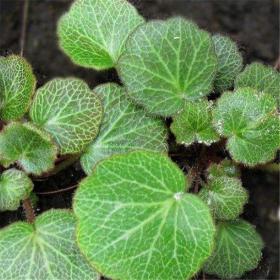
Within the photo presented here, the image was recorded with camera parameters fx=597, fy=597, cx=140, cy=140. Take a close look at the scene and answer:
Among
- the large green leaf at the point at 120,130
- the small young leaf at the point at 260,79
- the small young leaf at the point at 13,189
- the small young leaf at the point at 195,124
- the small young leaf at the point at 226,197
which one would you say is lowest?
the small young leaf at the point at 13,189

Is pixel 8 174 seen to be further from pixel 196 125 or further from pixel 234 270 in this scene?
pixel 234 270

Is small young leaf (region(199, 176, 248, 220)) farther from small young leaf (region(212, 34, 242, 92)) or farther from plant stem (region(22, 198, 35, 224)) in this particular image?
plant stem (region(22, 198, 35, 224))

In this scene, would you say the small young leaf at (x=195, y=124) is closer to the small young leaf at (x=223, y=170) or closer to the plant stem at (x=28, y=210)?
the small young leaf at (x=223, y=170)

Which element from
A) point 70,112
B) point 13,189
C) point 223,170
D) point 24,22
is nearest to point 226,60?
point 223,170

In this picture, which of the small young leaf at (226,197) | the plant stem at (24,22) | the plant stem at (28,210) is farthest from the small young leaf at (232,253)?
the plant stem at (24,22)

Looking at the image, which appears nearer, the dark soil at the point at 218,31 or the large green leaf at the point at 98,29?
the large green leaf at the point at 98,29

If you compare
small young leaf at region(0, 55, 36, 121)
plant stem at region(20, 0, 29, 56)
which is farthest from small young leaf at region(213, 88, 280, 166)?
plant stem at region(20, 0, 29, 56)
